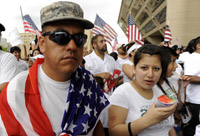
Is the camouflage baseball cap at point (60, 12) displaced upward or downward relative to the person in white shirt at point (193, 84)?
upward

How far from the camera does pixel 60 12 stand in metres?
1.37

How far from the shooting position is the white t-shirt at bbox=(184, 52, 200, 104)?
13.0ft

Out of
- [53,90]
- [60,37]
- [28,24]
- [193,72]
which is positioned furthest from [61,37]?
[28,24]

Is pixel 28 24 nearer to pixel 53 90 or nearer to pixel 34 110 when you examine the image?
pixel 53 90

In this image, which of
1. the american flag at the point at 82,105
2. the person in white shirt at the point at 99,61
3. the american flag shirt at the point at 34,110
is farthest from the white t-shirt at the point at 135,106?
the person in white shirt at the point at 99,61

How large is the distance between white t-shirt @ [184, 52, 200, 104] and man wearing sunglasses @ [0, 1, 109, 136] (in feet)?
10.5

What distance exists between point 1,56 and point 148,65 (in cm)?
208

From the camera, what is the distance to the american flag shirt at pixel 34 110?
4.28 ft

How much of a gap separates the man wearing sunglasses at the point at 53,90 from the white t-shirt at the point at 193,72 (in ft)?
10.5

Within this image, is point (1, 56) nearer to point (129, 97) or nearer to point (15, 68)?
point (15, 68)

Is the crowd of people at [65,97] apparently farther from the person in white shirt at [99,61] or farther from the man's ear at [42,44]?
the person in white shirt at [99,61]

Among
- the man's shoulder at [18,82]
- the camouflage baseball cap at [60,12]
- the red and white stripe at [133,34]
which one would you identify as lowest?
the man's shoulder at [18,82]

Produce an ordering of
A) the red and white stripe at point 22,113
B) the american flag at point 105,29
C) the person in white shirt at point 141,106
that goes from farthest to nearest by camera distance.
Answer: the american flag at point 105,29 < the person in white shirt at point 141,106 < the red and white stripe at point 22,113

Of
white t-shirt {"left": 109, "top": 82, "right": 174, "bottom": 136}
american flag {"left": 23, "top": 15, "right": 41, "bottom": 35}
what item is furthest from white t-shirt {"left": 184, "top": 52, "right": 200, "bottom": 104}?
american flag {"left": 23, "top": 15, "right": 41, "bottom": 35}
